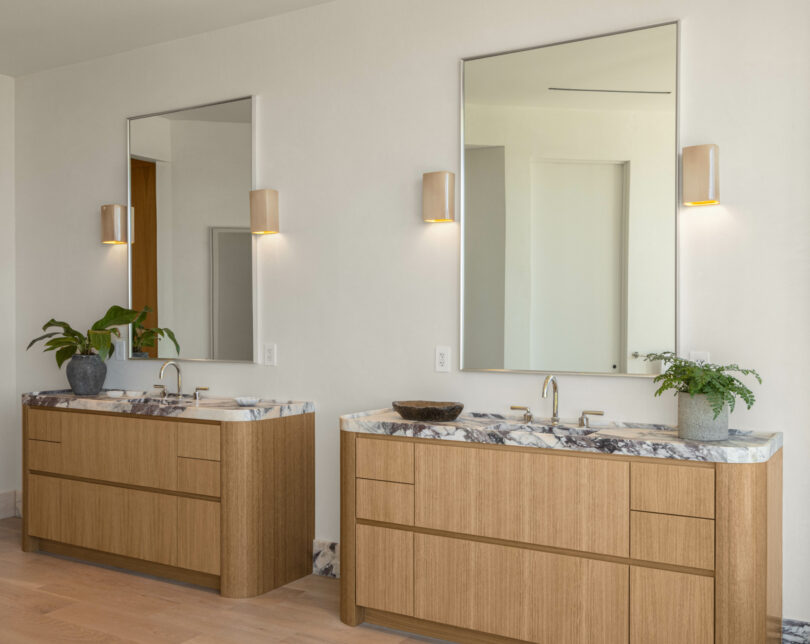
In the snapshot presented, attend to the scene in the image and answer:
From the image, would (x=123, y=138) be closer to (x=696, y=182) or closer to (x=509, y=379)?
(x=509, y=379)

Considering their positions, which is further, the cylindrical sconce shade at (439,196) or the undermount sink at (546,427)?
the cylindrical sconce shade at (439,196)

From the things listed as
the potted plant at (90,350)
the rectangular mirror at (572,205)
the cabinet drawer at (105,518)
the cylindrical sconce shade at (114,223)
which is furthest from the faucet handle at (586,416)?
the cylindrical sconce shade at (114,223)

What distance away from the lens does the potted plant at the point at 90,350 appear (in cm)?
416

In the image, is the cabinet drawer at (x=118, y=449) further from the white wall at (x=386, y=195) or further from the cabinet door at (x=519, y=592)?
the cabinet door at (x=519, y=592)

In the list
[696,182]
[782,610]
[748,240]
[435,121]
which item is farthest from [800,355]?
[435,121]

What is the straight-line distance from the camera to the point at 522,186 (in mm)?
3285

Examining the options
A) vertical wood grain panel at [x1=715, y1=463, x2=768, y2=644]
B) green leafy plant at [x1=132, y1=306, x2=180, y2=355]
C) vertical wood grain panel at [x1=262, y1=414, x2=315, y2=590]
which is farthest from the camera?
green leafy plant at [x1=132, y1=306, x2=180, y2=355]

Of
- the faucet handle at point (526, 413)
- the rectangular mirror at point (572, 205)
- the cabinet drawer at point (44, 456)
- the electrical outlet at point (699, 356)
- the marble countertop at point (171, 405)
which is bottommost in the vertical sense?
the cabinet drawer at point (44, 456)

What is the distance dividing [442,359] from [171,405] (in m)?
1.33

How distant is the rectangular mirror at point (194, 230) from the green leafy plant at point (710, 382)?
7.16 ft

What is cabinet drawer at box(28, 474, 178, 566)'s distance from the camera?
3650 millimetres

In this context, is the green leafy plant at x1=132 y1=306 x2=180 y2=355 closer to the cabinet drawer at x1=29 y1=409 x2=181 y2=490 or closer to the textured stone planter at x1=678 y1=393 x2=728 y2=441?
the cabinet drawer at x1=29 y1=409 x2=181 y2=490

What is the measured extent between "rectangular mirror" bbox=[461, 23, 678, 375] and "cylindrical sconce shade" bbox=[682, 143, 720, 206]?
0.32ft

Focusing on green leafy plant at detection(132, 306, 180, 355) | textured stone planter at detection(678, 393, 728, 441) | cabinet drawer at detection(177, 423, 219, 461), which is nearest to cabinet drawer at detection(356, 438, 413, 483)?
cabinet drawer at detection(177, 423, 219, 461)
